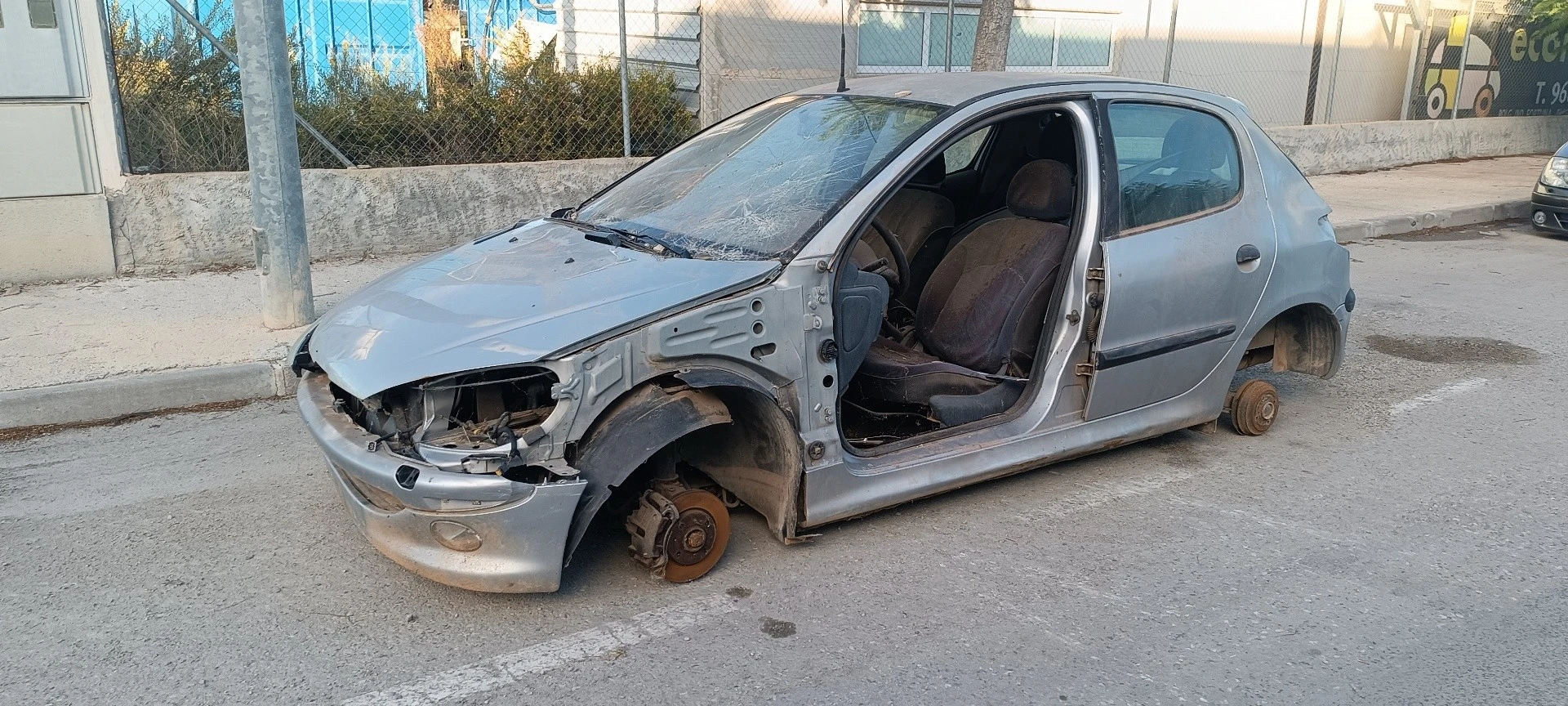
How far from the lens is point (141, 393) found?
18.1 ft

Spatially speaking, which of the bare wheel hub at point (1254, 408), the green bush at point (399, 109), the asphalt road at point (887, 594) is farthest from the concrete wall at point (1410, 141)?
the asphalt road at point (887, 594)

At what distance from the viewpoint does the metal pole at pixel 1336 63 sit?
16500mm

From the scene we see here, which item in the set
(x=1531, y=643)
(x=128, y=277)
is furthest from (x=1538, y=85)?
(x=128, y=277)

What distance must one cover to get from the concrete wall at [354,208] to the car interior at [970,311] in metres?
4.94

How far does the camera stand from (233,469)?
4754mm

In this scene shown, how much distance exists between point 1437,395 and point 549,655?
5.01 meters

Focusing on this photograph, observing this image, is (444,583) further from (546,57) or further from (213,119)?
(546,57)

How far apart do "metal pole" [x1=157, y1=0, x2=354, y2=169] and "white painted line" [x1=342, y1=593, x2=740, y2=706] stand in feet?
18.7

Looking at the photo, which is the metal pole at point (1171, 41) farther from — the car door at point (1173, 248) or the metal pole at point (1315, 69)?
the car door at point (1173, 248)

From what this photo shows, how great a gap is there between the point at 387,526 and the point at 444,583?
9.5 inches

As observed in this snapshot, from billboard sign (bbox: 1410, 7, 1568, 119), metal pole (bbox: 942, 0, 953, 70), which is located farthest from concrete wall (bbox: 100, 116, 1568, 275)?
billboard sign (bbox: 1410, 7, 1568, 119)

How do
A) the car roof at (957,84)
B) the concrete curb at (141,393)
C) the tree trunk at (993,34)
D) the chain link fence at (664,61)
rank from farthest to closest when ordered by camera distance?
the tree trunk at (993,34) → the chain link fence at (664,61) → the concrete curb at (141,393) → the car roof at (957,84)

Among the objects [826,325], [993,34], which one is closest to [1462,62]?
[993,34]

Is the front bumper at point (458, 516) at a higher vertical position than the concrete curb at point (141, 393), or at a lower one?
higher
